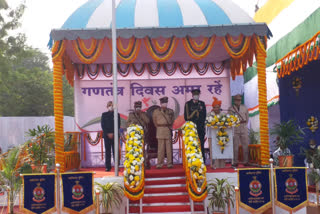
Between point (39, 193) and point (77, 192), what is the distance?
2.26 ft

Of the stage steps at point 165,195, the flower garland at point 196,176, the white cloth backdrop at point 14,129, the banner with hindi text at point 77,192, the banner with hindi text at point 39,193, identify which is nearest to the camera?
the banner with hindi text at point 39,193

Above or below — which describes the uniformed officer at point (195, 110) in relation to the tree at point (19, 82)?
below

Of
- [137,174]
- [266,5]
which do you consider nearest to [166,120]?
[137,174]

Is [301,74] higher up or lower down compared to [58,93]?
higher up

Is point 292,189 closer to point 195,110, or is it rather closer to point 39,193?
point 195,110

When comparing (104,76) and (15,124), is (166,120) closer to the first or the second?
(104,76)

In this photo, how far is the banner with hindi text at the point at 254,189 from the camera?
7.76m

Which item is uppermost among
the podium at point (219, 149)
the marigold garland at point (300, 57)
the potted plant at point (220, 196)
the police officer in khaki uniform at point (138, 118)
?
the marigold garland at point (300, 57)

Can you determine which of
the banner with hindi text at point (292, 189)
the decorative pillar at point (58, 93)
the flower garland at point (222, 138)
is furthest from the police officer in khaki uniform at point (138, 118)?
the banner with hindi text at point (292, 189)

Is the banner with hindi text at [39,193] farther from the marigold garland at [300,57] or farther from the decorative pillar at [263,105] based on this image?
the marigold garland at [300,57]

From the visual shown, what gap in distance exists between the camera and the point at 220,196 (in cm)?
845

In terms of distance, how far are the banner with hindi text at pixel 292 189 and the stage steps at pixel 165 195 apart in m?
1.71

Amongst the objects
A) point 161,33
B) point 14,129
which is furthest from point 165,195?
point 14,129

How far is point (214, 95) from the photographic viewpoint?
14.1 meters
